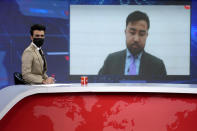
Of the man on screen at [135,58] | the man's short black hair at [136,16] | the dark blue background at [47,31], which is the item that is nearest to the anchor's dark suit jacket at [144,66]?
the man on screen at [135,58]

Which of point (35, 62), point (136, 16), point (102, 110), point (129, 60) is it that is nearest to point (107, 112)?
point (102, 110)

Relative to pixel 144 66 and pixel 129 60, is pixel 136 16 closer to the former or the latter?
pixel 129 60

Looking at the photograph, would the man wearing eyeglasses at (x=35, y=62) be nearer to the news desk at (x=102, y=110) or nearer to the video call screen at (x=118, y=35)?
the news desk at (x=102, y=110)

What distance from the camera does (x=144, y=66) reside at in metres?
5.94

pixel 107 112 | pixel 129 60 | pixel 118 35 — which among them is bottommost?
pixel 107 112

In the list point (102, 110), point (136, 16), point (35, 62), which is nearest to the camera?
point (102, 110)

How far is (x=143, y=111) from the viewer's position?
2562mm

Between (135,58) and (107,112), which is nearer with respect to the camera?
(107,112)

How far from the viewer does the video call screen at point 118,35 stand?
5.88 metres

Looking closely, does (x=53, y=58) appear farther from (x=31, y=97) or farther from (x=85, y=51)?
(x=31, y=97)

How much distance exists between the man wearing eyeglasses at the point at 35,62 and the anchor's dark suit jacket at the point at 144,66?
2.52 metres

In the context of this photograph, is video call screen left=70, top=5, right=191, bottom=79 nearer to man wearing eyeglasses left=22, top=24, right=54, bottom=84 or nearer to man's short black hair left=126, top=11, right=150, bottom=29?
man's short black hair left=126, top=11, right=150, bottom=29

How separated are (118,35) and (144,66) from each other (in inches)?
28.8

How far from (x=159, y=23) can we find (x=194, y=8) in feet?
2.24
